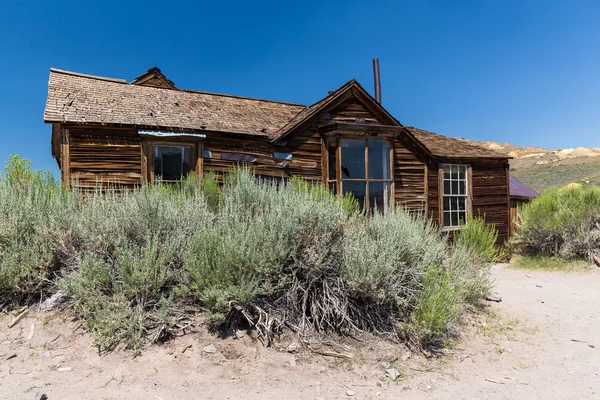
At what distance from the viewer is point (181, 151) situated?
8.84 m

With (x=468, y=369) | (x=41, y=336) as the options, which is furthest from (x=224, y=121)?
(x=468, y=369)

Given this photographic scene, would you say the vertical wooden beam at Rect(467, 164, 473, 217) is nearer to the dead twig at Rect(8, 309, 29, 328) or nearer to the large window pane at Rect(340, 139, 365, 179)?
the large window pane at Rect(340, 139, 365, 179)

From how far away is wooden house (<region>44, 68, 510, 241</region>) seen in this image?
8.17m

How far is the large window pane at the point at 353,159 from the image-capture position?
10156mm

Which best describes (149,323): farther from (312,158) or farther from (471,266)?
(312,158)

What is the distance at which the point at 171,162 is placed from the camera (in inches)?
346

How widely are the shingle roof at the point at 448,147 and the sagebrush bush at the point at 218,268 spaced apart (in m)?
7.05

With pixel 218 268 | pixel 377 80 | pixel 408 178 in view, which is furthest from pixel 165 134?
pixel 377 80

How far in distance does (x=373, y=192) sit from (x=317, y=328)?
6458mm

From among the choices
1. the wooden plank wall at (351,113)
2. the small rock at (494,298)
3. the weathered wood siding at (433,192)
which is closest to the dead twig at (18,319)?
the small rock at (494,298)

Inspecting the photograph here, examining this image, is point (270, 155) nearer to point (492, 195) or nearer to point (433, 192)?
point (433, 192)

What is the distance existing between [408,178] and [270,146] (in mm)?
4182

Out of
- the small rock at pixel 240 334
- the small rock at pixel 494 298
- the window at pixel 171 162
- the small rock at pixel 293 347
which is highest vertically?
the window at pixel 171 162

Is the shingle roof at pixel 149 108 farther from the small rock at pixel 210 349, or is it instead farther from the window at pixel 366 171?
the small rock at pixel 210 349
